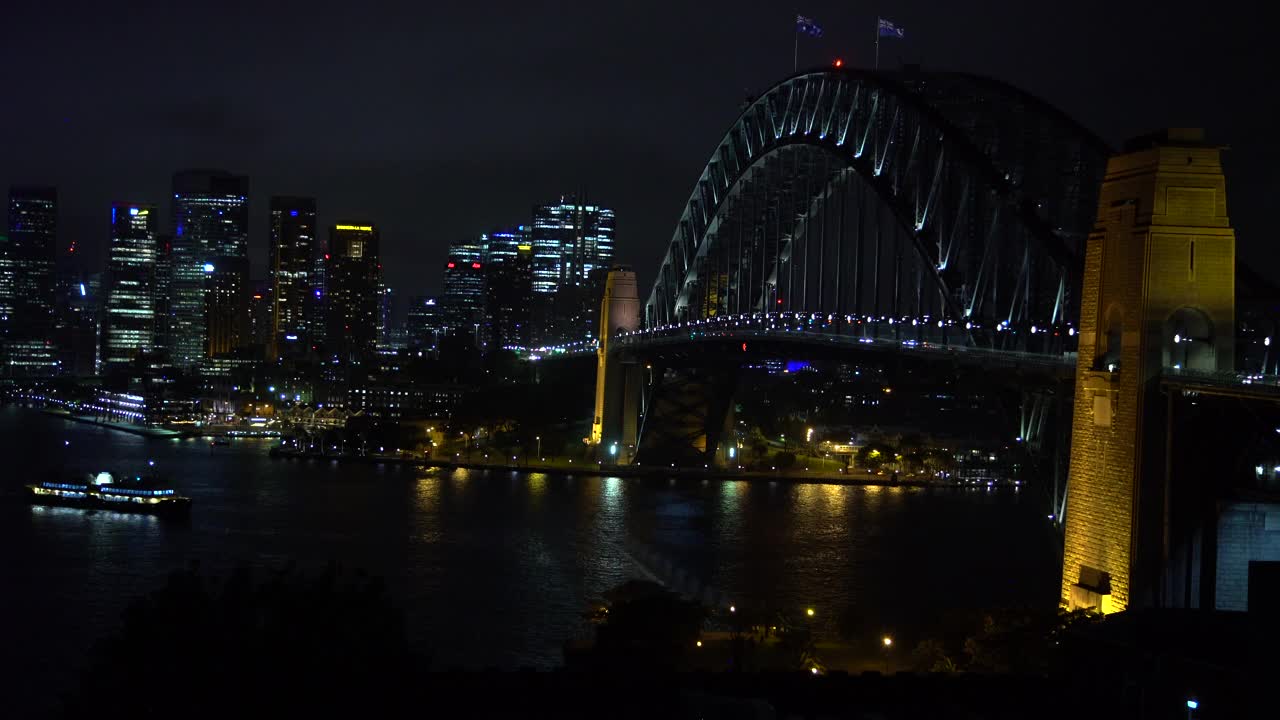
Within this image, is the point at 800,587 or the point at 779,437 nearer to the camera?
the point at 800,587

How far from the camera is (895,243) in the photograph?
3722 cm

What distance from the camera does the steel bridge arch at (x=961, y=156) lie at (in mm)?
28109

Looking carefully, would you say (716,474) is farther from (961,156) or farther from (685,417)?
(961,156)

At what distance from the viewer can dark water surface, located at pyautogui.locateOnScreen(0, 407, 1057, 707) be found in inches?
1058

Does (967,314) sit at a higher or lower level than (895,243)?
lower

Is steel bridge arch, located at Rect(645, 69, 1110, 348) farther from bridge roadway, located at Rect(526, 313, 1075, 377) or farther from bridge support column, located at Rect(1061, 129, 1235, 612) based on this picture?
bridge support column, located at Rect(1061, 129, 1235, 612)

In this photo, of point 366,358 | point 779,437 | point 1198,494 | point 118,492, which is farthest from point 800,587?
point 366,358

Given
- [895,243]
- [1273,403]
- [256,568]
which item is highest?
[895,243]

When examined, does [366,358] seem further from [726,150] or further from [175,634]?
[175,634]

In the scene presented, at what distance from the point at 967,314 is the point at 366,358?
136m

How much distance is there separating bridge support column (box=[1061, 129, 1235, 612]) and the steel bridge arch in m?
8.56

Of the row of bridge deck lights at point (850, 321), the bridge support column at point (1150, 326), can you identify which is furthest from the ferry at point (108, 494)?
the bridge support column at point (1150, 326)

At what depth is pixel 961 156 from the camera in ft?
98.1

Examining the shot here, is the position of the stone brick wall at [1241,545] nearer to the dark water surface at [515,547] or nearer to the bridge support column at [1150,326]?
the bridge support column at [1150,326]
